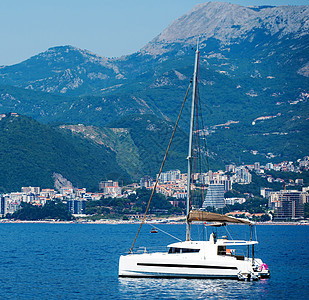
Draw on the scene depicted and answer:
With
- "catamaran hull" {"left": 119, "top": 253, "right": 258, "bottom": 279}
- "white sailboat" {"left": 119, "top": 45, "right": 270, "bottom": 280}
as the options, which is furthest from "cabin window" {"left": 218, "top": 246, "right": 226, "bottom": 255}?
"catamaran hull" {"left": 119, "top": 253, "right": 258, "bottom": 279}

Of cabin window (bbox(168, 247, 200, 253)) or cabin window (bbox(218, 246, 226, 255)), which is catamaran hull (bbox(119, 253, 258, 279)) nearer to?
cabin window (bbox(168, 247, 200, 253))

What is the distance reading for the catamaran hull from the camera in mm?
58581

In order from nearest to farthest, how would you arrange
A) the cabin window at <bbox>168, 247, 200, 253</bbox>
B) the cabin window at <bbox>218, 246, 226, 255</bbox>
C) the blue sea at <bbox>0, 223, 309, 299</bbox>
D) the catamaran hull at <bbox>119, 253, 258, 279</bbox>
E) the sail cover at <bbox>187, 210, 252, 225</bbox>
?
the blue sea at <bbox>0, 223, 309, 299</bbox>
the catamaran hull at <bbox>119, 253, 258, 279</bbox>
the cabin window at <bbox>168, 247, 200, 253</bbox>
the cabin window at <bbox>218, 246, 226, 255</bbox>
the sail cover at <bbox>187, 210, 252, 225</bbox>

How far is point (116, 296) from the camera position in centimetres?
5659

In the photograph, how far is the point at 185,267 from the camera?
58.8 m

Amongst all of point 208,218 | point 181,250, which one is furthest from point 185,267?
point 208,218

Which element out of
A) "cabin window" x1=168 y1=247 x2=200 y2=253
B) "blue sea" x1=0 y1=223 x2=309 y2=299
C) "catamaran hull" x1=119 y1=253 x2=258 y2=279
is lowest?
"blue sea" x1=0 y1=223 x2=309 y2=299

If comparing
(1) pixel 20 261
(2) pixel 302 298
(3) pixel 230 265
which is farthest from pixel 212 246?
(1) pixel 20 261

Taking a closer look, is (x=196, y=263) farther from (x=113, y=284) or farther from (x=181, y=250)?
(x=113, y=284)

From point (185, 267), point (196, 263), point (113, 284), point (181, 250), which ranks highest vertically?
point (181, 250)

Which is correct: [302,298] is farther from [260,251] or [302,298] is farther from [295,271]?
[260,251]

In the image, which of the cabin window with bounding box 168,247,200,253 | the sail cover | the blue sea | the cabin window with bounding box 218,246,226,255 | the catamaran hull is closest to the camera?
the blue sea

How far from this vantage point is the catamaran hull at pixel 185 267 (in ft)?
192

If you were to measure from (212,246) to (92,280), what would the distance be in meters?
12.8
